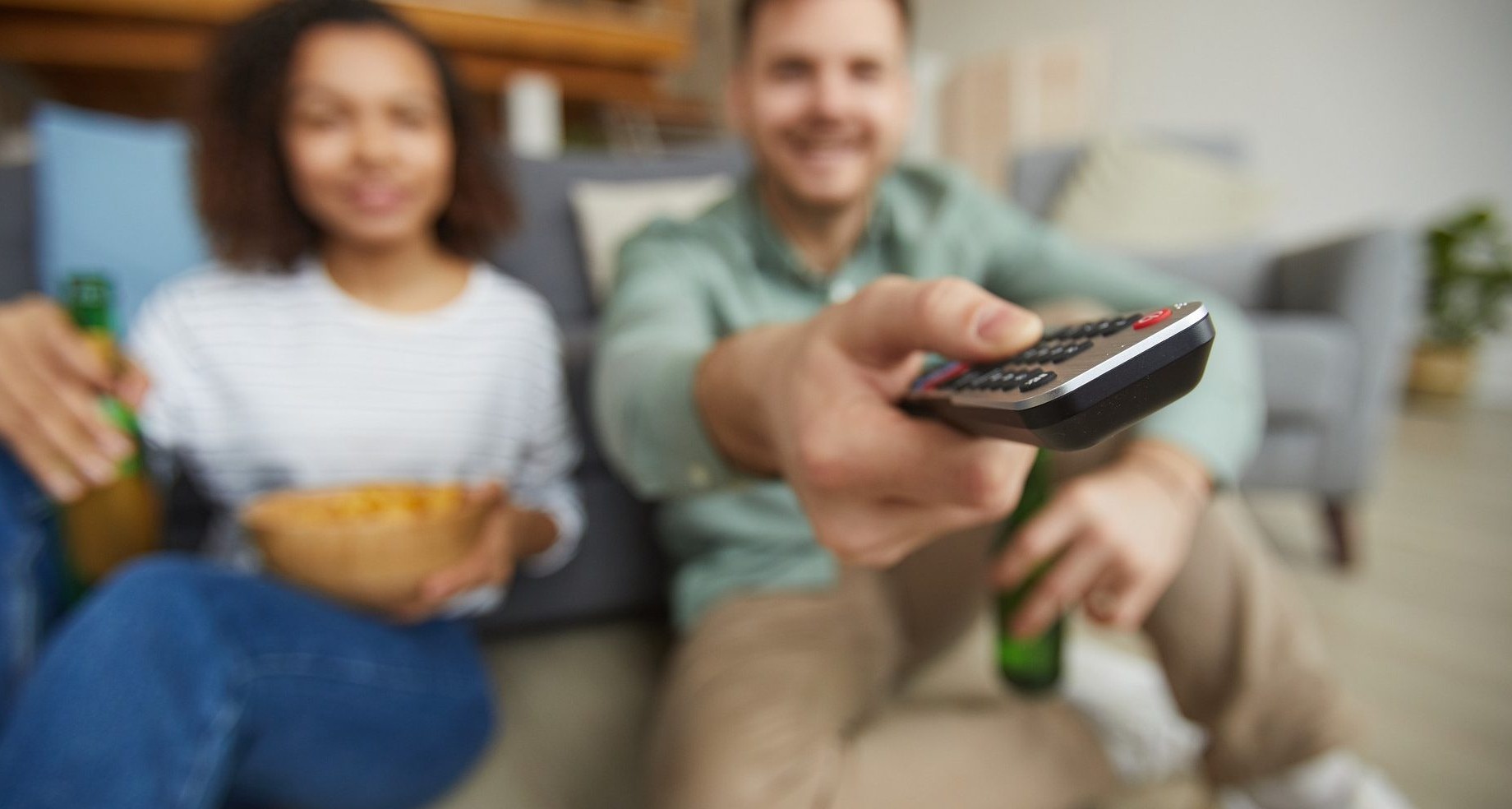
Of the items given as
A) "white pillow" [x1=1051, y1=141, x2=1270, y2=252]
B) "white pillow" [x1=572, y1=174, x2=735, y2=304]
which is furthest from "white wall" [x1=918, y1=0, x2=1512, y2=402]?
"white pillow" [x1=572, y1=174, x2=735, y2=304]

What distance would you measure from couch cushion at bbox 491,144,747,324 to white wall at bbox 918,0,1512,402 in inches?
75.6

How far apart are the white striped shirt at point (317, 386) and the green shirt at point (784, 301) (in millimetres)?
175

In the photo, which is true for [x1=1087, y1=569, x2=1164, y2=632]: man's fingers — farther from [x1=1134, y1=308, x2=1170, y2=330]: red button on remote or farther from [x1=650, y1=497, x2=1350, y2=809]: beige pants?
[x1=1134, y1=308, x2=1170, y2=330]: red button on remote

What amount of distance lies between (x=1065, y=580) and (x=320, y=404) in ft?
2.03

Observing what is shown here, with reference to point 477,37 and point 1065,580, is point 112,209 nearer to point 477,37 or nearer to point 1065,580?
point 1065,580

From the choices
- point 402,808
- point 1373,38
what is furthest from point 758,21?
point 1373,38

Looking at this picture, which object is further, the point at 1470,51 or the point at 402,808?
the point at 1470,51

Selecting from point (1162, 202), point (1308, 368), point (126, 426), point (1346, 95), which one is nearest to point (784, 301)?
point (126, 426)

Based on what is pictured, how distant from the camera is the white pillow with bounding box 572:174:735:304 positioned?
1.29m

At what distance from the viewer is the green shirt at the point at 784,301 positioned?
0.52 meters

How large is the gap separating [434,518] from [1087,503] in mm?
416

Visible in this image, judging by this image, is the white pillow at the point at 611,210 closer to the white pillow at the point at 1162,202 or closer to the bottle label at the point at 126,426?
the bottle label at the point at 126,426

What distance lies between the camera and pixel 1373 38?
253 centimetres

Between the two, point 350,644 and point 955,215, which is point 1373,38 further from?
point 350,644
